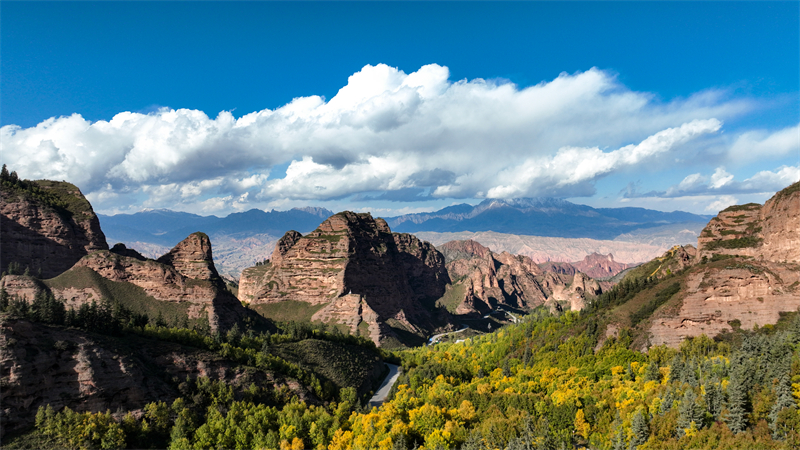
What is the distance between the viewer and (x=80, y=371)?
79.0 meters

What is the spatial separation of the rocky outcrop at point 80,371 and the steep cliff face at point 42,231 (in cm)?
9322

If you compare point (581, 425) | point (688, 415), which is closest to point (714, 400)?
point (688, 415)

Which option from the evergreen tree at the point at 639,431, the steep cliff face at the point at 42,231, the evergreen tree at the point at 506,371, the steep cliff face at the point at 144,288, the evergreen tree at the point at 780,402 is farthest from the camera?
the steep cliff face at the point at 42,231

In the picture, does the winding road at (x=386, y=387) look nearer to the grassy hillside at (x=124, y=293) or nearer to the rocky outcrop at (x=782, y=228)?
the grassy hillside at (x=124, y=293)

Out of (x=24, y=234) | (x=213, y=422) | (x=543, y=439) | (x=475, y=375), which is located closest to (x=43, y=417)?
(x=213, y=422)

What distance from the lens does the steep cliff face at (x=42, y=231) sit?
511ft

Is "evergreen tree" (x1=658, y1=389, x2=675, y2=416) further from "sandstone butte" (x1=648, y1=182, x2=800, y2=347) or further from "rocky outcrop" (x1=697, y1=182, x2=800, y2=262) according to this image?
"rocky outcrop" (x1=697, y1=182, x2=800, y2=262)

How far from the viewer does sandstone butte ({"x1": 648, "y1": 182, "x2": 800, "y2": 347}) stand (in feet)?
341

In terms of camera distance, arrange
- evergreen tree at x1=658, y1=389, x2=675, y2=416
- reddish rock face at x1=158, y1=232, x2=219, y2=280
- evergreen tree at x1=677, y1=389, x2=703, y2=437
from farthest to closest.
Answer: reddish rock face at x1=158, y1=232, x2=219, y2=280 < evergreen tree at x1=658, y1=389, x2=675, y2=416 < evergreen tree at x1=677, y1=389, x2=703, y2=437

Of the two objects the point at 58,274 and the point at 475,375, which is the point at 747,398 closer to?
the point at 475,375

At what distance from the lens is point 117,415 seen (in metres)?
78.5

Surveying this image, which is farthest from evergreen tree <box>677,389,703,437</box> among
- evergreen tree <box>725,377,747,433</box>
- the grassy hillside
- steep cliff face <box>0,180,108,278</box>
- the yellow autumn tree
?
steep cliff face <box>0,180,108,278</box>

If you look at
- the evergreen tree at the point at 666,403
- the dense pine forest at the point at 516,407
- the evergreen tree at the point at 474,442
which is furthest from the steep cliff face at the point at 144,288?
the evergreen tree at the point at 666,403

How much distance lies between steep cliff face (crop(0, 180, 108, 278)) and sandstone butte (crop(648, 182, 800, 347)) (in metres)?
204
